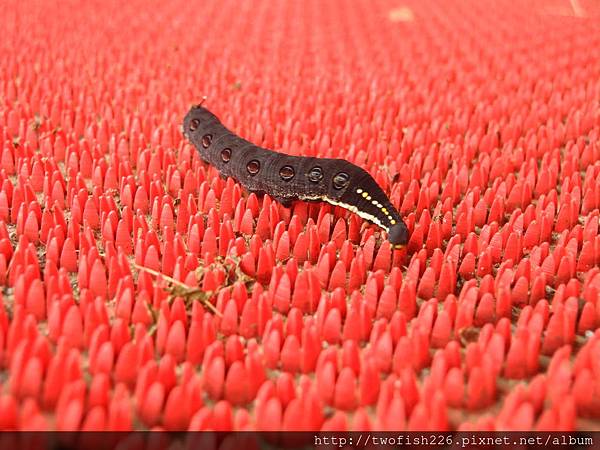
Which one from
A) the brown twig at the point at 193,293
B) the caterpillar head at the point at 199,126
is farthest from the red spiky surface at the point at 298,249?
the caterpillar head at the point at 199,126

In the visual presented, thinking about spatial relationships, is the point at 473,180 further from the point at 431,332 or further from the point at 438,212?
the point at 431,332

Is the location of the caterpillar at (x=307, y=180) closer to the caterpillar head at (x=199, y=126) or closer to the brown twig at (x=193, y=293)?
the caterpillar head at (x=199, y=126)

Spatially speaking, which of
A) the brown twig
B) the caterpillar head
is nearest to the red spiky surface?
the brown twig

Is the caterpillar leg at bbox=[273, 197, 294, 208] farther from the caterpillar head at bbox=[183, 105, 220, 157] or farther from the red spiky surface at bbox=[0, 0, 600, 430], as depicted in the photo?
the caterpillar head at bbox=[183, 105, 220, 157]

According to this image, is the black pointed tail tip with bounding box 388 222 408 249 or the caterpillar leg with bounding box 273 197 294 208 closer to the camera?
the black pointed tail tip with bounding box 388 222 408 249

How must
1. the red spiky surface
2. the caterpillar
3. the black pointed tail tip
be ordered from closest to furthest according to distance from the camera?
the red spiky surface, the black pointed tail tip, the caterpillar

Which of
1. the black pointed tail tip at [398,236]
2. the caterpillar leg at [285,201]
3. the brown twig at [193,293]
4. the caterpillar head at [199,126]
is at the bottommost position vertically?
the brown twig at [193,293]

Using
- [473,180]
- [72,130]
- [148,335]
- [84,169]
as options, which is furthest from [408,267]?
[72,130]
